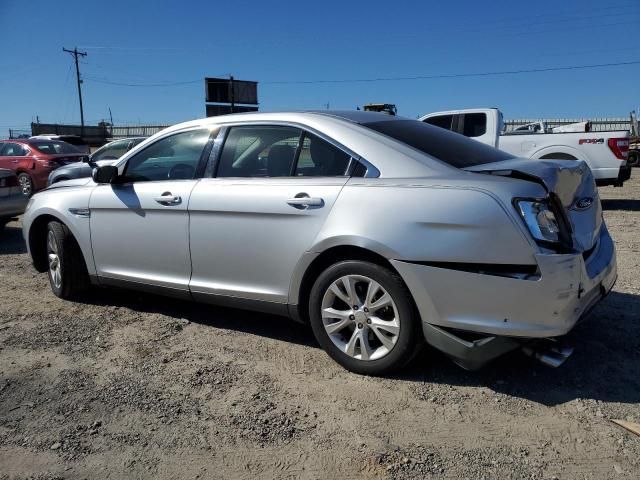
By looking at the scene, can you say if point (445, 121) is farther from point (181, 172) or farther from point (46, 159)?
point (46, 159)

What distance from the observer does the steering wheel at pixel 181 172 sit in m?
4.04

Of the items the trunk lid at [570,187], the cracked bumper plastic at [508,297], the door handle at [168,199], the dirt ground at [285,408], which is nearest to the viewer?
the dirt ground at [285,408]

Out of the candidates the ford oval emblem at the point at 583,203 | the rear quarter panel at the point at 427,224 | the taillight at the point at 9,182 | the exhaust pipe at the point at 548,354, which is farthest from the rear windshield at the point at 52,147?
the exhaust pipe at the point at 548,354

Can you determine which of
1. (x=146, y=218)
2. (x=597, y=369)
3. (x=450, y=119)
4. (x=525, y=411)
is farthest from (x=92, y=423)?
(x=450, y=119)

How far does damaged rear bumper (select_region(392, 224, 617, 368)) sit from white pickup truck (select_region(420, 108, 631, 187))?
8.55 metres

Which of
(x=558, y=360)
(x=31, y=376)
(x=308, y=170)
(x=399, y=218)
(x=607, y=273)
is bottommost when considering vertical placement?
(x=31, y=376)

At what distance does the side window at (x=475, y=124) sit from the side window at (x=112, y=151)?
8.00 metres

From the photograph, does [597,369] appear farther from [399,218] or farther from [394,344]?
[399,218]

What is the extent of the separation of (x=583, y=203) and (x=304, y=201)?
1698 millimetres

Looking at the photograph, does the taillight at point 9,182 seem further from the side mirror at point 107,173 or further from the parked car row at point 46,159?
the side mirror at point 107,173

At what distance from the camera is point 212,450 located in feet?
8.60

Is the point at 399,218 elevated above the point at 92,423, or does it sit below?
above

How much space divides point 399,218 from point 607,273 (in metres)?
1.36

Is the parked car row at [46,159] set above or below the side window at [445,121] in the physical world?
below
